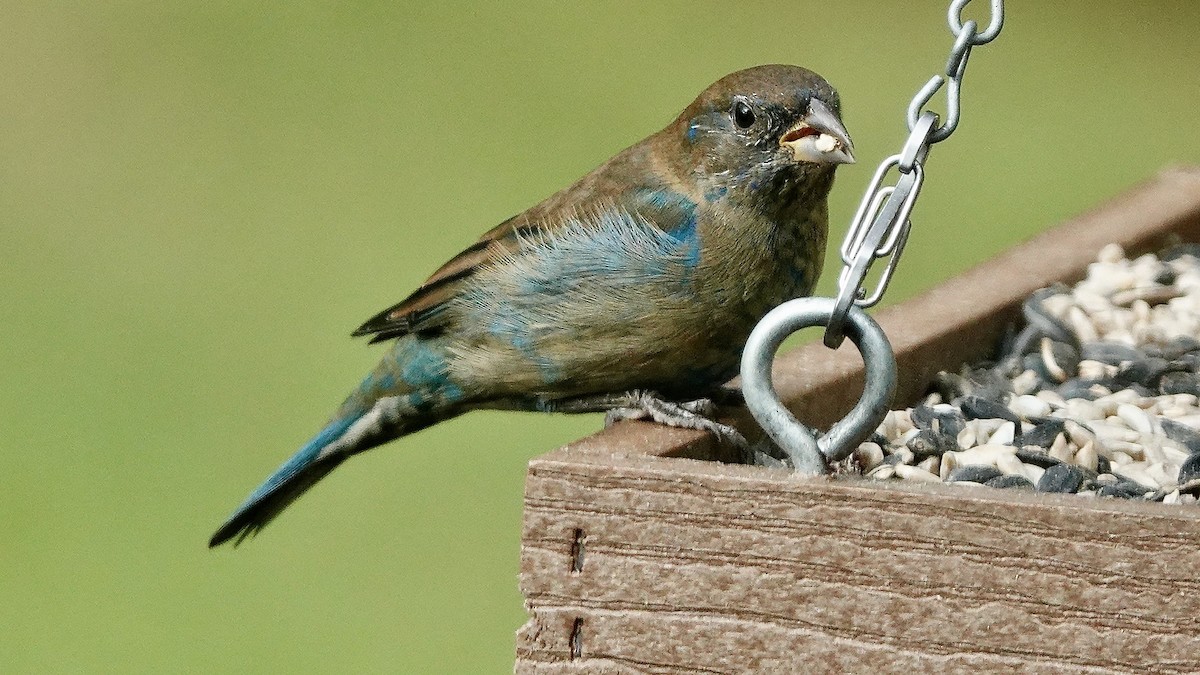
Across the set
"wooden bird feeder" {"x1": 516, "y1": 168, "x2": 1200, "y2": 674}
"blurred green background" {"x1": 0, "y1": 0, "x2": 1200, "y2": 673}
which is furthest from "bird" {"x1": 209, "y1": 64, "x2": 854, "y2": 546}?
"blurred green background" {"x1": 0, "y1": 0, "x2": 1200, "y2": 673}

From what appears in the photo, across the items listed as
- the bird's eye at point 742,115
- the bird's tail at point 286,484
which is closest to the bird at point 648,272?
the bird's eye at point 742,115

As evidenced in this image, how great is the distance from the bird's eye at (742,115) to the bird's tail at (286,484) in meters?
1.08

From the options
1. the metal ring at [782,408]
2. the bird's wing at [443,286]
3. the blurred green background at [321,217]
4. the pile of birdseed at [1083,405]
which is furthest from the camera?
the blurred green background at [321,217]

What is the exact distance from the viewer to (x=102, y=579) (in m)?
6.29

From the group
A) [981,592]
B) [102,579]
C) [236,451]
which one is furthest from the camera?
[236,451]

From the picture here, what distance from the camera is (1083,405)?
10.9 ft

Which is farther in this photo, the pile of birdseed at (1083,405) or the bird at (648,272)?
the bird at (648,272)

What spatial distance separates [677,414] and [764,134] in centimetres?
76

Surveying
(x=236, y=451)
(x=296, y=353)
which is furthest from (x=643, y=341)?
(x=296, y=353)

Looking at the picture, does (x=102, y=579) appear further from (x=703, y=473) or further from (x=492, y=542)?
(x=703, y=473)

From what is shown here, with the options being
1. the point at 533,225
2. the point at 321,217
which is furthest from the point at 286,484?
the point at 321,217

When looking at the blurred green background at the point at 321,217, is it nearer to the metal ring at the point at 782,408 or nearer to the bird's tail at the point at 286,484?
the bird's tail at the point at 286,484

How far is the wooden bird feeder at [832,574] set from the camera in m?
2.25

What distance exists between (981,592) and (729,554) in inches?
13.2
